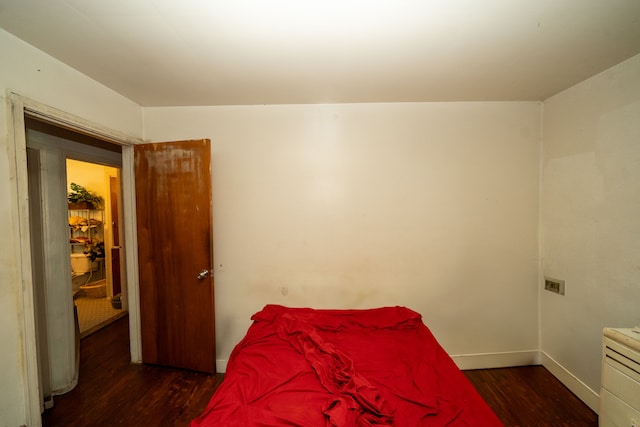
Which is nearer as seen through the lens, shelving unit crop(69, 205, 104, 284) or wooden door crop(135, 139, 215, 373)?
wooden door crop(135, 139, 215, 373)

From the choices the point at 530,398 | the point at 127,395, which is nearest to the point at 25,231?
the point at 127,395

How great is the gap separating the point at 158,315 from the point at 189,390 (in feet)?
2.31

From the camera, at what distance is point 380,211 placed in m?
2.13

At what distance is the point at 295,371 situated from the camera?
1.23 m

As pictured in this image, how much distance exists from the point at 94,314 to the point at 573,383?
5446 millimetres

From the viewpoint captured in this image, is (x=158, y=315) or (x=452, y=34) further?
(x=158, y=315)

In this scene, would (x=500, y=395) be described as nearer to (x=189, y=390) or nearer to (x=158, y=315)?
(x=189, y=390)

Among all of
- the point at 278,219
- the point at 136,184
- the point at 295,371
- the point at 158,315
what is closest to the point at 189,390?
the point at 158,315

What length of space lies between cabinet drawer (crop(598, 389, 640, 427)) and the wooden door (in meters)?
2.75

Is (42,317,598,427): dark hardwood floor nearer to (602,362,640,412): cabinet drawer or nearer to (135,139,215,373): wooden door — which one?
(135,139,215,373): wooden door

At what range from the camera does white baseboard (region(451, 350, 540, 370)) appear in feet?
6.98

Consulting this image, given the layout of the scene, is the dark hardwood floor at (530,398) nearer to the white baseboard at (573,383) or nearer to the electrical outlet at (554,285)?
the white baseboard at (573,383)

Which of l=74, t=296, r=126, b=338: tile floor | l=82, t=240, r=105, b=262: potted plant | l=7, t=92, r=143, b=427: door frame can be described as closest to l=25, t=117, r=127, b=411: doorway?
l=7, t=92, r=143, b=427: door frame

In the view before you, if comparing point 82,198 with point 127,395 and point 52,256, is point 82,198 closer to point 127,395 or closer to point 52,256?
point 52,256
